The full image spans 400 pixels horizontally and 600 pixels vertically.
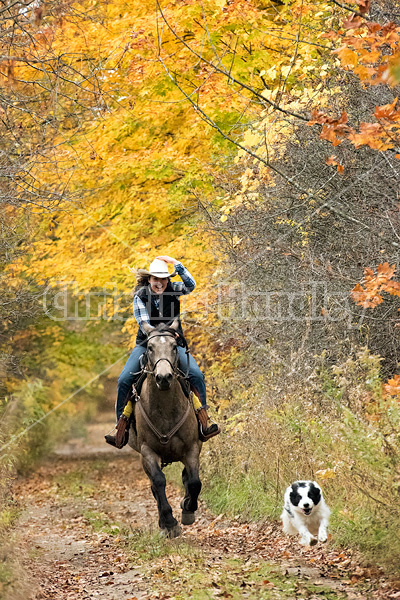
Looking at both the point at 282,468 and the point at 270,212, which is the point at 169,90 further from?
the point at 282,468

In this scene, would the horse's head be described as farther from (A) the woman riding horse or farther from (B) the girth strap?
(B) the girth strap

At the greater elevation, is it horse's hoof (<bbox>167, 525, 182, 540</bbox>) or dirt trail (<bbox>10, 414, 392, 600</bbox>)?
horse's hoof (<bbox>167, 525, 182, 540</bbox>)

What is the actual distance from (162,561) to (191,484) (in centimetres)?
143

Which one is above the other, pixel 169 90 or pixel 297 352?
pixel 169 90

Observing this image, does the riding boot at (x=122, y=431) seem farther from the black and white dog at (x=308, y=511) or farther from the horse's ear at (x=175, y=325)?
the black and white dog at (x=308, y=511)

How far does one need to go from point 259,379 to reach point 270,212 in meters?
3.04

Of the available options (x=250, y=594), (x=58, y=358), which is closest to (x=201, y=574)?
(x=250, y=594)

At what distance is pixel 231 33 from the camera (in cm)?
1466

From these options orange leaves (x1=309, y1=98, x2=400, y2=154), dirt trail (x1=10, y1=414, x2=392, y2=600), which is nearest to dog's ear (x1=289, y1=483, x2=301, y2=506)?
dirt trail (x1=10, y1=414, x2=392, y2=600)

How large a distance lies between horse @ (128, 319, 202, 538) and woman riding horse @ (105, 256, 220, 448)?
28cm

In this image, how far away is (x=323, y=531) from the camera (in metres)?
9.06

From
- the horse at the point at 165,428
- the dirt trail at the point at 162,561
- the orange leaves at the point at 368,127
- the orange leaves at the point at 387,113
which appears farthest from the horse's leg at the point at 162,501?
the orange leaves at the point at 387,113

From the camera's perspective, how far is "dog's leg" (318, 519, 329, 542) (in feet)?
29.5

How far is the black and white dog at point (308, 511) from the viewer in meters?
8.98
